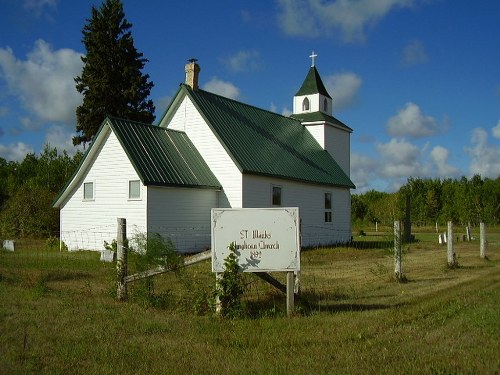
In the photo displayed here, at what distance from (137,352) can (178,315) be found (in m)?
2.56

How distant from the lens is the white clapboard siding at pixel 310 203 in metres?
26.1

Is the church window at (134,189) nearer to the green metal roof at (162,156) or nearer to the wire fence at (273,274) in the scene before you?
the green metal roof at (162,156)

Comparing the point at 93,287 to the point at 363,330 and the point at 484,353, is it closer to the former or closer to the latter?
the point at 363,330

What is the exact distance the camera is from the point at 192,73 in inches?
1105

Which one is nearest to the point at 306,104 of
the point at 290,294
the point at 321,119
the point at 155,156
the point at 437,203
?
the point at 321,119

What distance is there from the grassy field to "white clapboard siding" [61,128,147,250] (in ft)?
30.0

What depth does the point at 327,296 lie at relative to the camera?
12.1 metres

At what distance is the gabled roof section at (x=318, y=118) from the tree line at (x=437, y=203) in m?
17.5

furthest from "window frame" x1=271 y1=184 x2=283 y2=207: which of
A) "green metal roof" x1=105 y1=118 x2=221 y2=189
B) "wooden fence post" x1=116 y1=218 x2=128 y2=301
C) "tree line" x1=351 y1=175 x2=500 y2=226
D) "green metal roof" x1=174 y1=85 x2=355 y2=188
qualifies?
"tree line" x1=351 y1=175 x2=500 y2=226

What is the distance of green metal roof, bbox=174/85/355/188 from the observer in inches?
1045

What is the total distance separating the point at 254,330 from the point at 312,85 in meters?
31.0

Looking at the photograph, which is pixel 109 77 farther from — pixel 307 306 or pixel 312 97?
pixel 307 306

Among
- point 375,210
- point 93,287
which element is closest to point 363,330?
point 93,287

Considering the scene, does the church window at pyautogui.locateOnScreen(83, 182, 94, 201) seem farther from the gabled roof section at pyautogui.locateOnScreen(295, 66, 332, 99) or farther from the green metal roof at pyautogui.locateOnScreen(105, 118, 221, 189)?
the gabled roof section at pyautogui.locateOnScreen(295, 66, 332, 99)
